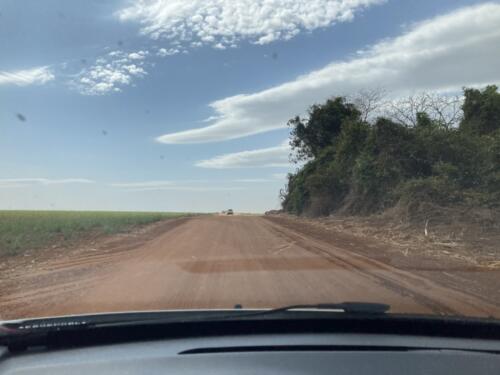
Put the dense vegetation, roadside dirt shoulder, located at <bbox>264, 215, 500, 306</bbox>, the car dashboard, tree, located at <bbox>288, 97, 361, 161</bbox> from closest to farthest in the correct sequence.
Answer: the car dashboard
roadside dirt shoulder, located at <bbox>264, 215, 500, 306</bbox>
the dense vegetation
tree, located at <bbox>288, 97, 361, 161</bbox>

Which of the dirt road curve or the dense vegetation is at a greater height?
the dense vegetation

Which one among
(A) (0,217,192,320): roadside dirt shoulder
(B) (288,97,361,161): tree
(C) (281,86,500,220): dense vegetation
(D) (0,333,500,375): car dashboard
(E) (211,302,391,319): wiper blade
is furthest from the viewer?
(B) (288,97,361,161): tree

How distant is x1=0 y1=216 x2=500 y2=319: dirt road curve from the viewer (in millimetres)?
6641

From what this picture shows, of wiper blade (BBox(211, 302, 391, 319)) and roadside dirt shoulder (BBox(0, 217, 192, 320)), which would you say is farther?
roadside dirt shoulder (BBox(0, 217, 192, 320))

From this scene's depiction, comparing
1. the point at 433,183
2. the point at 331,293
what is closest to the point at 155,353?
the point at 331,293

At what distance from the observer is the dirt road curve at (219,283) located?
6641 mm

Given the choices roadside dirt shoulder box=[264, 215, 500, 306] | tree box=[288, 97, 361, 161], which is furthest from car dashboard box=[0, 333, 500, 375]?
tree box=[288, 97, 361, 161]

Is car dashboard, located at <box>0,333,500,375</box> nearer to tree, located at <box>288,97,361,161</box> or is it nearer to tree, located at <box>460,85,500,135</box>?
tree, located at <box>460,85,500,135</box>

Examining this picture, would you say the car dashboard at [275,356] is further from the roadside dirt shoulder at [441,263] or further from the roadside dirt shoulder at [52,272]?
the roadside dirt shoulder at [441,263]

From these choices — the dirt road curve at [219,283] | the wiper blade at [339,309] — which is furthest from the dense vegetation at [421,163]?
the wiper blade at [339,309]

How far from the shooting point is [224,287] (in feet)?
25.6

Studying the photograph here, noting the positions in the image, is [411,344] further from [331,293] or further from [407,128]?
[407,128]

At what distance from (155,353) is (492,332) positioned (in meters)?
2.16

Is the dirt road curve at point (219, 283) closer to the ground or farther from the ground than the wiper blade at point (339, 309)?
closer to the ground
